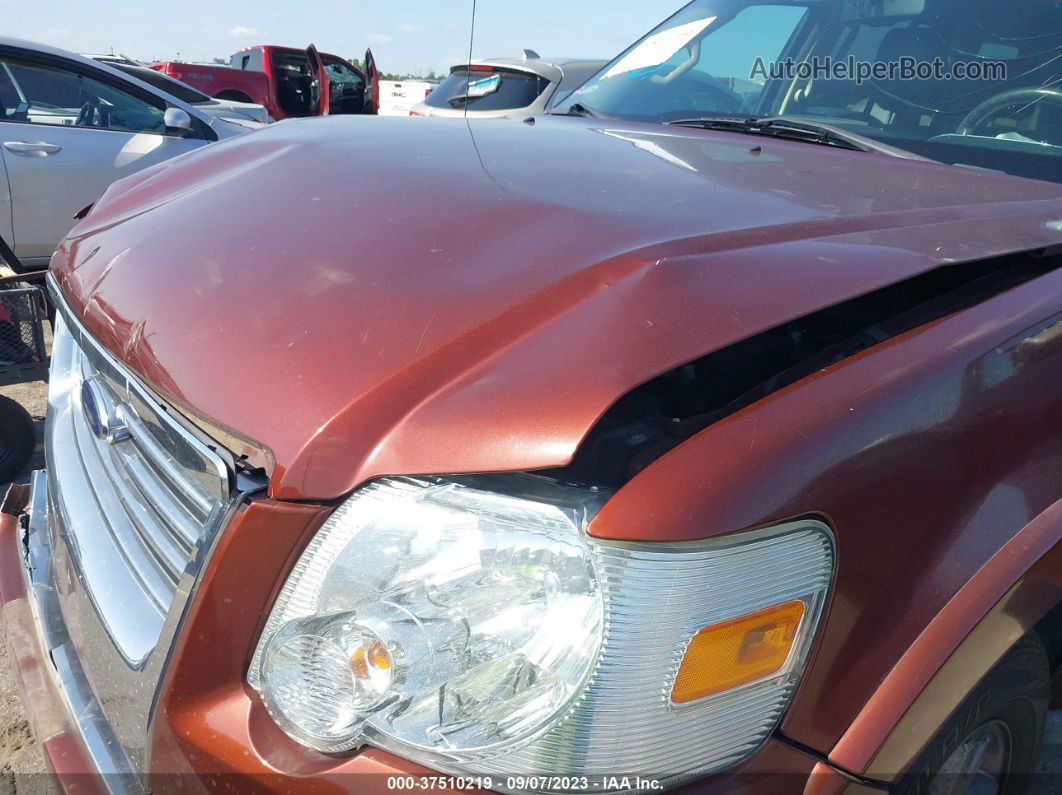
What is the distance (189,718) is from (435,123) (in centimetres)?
177

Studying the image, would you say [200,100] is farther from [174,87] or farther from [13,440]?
[13,440]

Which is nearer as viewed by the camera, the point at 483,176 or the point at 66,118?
the point at 483,176

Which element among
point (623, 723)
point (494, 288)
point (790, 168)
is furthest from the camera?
point (790, 168)

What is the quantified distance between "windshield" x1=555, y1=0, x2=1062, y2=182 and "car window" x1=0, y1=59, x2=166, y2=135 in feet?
13.3

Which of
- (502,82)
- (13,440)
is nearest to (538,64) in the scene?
(502,82)

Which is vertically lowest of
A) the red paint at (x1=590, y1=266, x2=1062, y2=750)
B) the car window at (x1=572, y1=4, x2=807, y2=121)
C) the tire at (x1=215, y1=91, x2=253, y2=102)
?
the tire at (x1=215, y1=91, x2=253, y2=102)

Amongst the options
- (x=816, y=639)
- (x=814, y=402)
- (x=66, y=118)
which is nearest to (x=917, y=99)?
(x=814, y=402)

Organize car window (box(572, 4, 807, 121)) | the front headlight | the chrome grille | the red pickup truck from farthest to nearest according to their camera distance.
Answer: the red pickup truck → car window (box(572, 4, 807, 121)) → the chrome grille → the front headlight

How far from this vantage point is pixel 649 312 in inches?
47.9

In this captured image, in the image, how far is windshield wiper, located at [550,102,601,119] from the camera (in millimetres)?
2927

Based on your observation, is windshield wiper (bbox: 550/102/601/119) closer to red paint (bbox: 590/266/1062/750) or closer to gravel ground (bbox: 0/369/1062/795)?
red paint (bbox: 590/266/1062/750)

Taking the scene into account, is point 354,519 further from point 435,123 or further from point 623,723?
point 435,123

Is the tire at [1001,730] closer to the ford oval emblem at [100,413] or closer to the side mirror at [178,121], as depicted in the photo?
the ford oval emblem at [100,413]

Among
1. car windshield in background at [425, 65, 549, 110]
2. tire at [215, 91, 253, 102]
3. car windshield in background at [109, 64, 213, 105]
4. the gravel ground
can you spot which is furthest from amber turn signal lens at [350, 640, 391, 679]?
tire at [215, 91, 253, 102]
